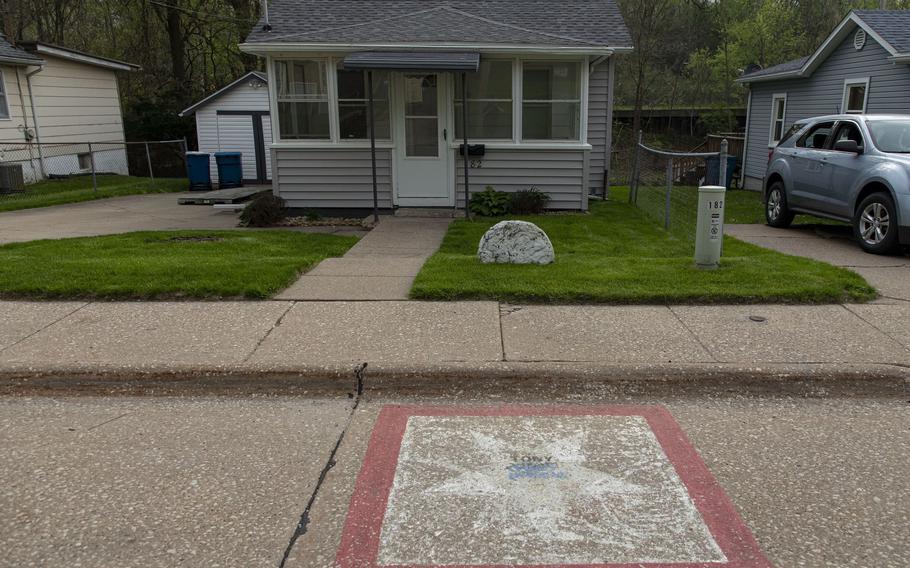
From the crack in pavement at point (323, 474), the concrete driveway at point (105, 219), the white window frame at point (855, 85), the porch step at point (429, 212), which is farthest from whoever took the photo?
the white window frame at point (855, 85)

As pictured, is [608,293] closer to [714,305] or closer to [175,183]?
[714,305]

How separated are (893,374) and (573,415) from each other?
2.36m

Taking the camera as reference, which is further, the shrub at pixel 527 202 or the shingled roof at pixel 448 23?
the shrub at pixel 527 202

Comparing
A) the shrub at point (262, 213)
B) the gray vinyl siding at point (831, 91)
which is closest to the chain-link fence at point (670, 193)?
the gray vinyl siding at point (831, 91)

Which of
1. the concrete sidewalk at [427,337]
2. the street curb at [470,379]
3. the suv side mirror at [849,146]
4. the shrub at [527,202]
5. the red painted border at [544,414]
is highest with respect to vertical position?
the suv side mirror at [849,146]

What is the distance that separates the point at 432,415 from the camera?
Answer: 14.5 ft

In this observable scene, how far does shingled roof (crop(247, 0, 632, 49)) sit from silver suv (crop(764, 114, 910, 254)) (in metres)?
3.67

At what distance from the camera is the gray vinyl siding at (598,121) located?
14797mm

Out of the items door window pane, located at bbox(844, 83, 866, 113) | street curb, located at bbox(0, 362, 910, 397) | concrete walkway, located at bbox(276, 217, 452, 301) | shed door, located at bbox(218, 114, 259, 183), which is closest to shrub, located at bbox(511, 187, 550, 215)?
concrete walkway, located at bbox(276, 217, 452, 301)

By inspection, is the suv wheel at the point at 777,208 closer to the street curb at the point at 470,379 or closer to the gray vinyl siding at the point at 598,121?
the gray vinyl siding at the point at 598,121

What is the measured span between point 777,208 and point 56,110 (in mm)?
20410

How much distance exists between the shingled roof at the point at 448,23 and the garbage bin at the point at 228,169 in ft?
21.0

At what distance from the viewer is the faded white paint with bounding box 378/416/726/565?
2986 millimetres

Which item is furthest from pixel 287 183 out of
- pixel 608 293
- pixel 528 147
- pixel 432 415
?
pixel 432 415
